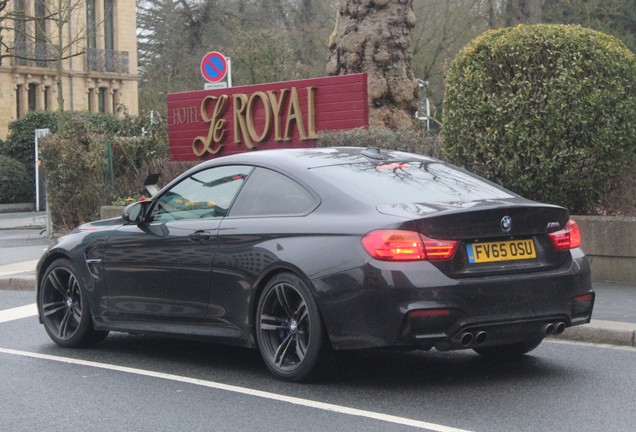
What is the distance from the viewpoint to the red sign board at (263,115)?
16.5 metres

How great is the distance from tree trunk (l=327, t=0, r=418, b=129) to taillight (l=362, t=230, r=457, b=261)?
11313mm

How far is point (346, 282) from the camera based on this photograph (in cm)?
691

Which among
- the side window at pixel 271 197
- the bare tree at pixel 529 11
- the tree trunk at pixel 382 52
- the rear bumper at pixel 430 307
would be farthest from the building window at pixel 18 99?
the rear bumper at pixel 430 307

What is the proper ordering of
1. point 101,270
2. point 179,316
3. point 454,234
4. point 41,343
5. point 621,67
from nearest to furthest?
1. point 454,234
2. point 179,316
3. point 101,270
4. point 41,343
5. point 621,67

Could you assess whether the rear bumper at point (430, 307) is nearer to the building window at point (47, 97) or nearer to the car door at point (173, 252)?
the car door at point (173, 252)

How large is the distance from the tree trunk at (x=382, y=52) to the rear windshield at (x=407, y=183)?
1017cm

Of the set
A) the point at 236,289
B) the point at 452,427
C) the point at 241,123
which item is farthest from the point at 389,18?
the point at 452,427

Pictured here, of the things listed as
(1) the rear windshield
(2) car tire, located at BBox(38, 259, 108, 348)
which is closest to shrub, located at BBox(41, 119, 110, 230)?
(2) car tire, located at BBox(38, 259, 108, 348)

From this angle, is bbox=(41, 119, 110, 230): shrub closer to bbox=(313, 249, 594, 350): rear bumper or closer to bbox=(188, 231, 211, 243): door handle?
bbox=(188, 231, 211, 243): door handle

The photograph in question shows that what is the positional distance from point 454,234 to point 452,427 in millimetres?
1231

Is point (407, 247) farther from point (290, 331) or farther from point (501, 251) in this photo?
point (290, 331)

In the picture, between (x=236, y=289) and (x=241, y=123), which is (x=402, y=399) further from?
(x=241, y=123)

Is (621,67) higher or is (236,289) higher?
(621,67)

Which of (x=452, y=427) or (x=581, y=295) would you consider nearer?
(x=452, y=427)
